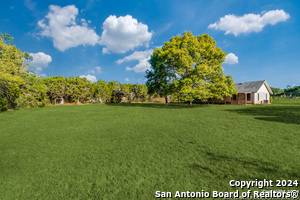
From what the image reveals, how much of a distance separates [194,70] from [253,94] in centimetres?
1718

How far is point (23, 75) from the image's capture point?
1798 centimetres

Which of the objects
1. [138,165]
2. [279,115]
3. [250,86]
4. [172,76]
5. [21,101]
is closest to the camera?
[138,165]

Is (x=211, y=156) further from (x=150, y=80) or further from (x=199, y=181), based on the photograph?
(x=150, y=80)

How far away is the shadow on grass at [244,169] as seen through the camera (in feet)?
9.96

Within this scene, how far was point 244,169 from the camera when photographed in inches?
129

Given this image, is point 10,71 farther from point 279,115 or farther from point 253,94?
point 253,94

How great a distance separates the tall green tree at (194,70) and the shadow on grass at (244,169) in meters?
15.1

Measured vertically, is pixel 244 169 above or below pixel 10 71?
below

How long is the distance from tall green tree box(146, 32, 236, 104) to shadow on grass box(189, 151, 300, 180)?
15102mm

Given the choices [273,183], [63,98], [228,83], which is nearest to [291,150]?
[273,183]

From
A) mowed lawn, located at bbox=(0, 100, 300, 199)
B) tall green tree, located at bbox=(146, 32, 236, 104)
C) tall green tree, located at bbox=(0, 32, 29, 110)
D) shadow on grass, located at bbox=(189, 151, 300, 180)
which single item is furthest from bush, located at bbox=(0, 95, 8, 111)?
shadow on grass, located at bbox=(189, 151, 300, 180)

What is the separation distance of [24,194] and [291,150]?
22.9 feet

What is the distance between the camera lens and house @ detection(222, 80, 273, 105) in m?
28.0

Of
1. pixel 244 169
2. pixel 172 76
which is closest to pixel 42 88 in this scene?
pixel 172 76
